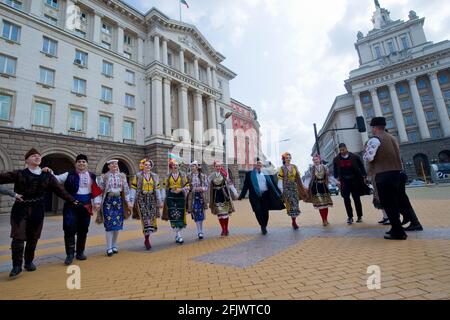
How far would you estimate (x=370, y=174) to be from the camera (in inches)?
187

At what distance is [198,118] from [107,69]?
474 inches

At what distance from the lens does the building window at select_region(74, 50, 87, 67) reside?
838 inches

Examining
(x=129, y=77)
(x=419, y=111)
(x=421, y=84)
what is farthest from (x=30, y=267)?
(x=421, y=84)

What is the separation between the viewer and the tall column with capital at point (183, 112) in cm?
2920

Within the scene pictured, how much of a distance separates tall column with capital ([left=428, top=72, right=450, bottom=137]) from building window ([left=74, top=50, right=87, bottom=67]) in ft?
182

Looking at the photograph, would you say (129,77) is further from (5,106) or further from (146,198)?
(146,198)

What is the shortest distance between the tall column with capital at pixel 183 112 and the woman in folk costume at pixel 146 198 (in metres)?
23.6

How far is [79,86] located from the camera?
21.1 m

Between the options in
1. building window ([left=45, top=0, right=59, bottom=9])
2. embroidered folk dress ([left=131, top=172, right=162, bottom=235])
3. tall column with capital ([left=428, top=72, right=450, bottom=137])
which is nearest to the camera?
embroidered folk dress ([left=131, top=172, right=162, bottom=235])

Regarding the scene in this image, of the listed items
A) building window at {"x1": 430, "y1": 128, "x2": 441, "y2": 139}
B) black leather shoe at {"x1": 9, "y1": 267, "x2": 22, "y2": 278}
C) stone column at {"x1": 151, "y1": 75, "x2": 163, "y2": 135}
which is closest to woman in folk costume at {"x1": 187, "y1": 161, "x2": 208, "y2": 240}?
black leather shoe at {"x1": 9, "y1": 267, "x2": 22, "y2": 278}

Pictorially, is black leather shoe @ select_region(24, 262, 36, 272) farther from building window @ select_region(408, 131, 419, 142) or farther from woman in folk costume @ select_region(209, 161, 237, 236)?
building window @ select_region(408, 131, 419, 142)

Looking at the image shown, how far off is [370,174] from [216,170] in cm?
385

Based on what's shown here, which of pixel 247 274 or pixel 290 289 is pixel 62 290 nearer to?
pixel 247 274

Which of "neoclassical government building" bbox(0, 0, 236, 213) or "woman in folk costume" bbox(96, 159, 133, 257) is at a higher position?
"neoclassical government building" bbox(0, 0, 236, 213)
